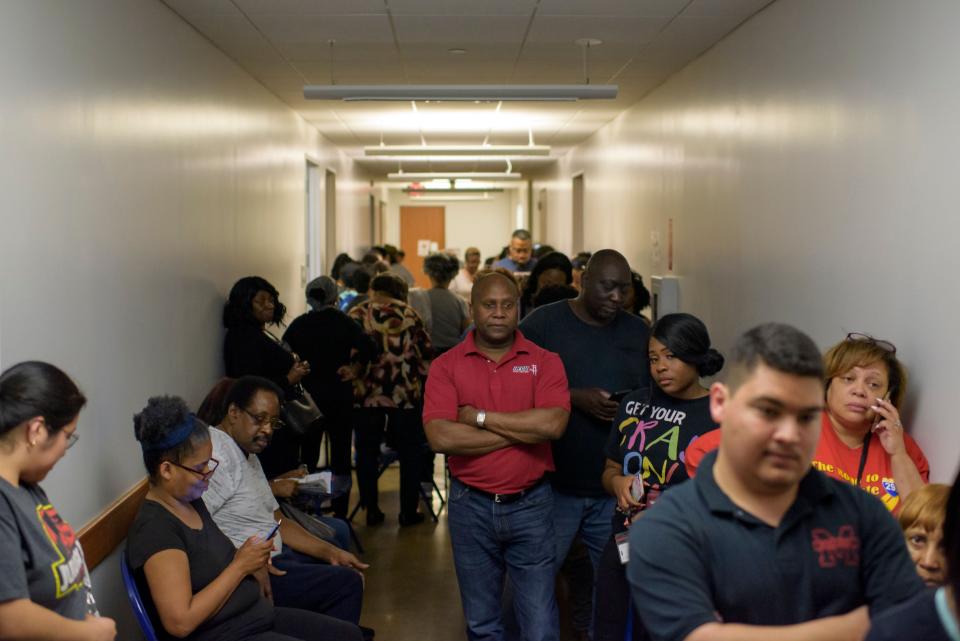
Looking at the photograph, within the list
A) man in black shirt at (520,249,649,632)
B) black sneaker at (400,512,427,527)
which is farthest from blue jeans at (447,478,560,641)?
black sneaker at (400,512,427,527)

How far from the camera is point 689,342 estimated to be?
3.32 metres

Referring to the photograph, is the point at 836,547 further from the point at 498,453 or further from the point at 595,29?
the point at 595,29

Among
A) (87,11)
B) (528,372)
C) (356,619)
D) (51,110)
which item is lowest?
(356,619)

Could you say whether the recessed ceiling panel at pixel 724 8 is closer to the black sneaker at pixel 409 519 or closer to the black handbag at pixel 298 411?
the black handbag at pixel 298 411

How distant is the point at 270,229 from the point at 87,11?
170 inches

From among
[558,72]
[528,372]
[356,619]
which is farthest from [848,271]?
[558,72]

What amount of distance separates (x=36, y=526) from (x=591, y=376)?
88.1 inches

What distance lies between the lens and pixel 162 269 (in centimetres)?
513

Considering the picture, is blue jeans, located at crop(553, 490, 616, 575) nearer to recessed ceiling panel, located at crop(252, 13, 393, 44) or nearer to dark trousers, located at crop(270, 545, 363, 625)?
dark trousers, located at crop(270, 545, 363, 625)

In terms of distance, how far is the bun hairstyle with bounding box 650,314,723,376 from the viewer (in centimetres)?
331

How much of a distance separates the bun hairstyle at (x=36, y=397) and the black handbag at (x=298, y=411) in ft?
Answer: 9.74

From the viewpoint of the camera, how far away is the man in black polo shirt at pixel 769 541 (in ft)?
5.57

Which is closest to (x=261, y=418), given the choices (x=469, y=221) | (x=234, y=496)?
(x=234, y=496)

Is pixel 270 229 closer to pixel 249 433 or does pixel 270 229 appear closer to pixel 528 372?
pixel 249 433
